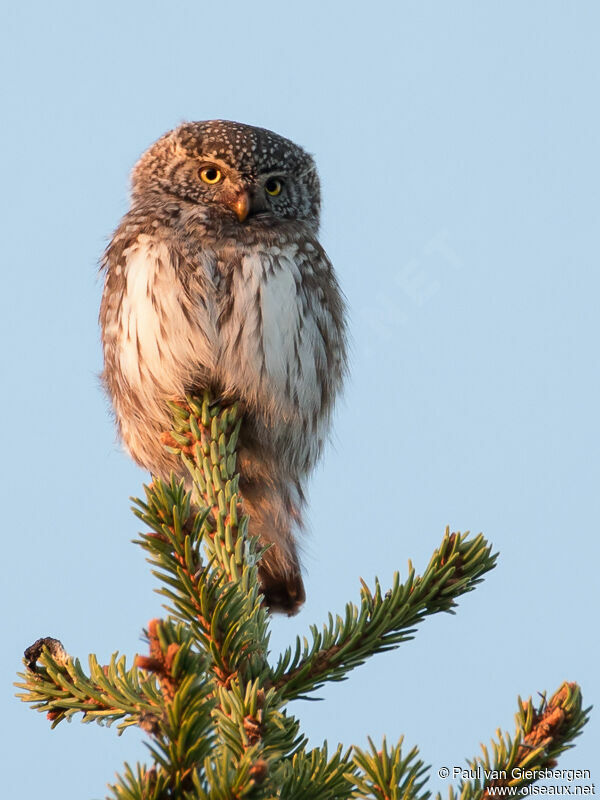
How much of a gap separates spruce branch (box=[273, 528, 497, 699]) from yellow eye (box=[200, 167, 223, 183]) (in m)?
2.27

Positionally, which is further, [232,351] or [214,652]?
[232,351]

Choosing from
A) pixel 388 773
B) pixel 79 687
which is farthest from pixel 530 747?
pixel 79 687

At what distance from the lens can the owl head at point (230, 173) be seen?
3627mm

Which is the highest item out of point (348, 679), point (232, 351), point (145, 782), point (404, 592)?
point (232, 351)

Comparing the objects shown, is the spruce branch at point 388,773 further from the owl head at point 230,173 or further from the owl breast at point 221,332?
the owl head at point 230,173

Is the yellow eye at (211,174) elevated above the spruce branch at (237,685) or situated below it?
above

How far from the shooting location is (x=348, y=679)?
183 cm

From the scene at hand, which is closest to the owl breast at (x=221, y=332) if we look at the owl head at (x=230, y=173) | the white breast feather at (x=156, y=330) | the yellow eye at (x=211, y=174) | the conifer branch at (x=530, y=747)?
the white breast feather at (x=156, y=330)

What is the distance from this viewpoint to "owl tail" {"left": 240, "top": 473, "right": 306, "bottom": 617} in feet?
10.8

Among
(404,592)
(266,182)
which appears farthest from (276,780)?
(266,182)

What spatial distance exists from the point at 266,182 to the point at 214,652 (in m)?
2.56

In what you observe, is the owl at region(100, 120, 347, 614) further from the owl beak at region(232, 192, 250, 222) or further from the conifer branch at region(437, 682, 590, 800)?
the conifer branch at region(437, 682, 590, 800)

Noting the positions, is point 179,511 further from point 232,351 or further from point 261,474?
point 261,474

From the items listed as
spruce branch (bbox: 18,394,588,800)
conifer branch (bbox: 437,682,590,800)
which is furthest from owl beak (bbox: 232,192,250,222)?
conifer branch (bbox: 437,682,590,800)
